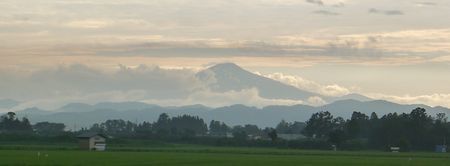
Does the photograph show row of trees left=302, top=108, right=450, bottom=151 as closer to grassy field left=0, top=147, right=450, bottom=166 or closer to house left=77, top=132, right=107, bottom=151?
house left=77, top=132, right=107, bottom=151

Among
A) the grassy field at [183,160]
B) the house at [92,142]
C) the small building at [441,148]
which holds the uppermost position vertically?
the house at [92,142]

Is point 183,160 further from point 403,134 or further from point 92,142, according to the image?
point 403,134

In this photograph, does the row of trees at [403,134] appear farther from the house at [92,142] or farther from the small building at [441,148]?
the house at [92,142]

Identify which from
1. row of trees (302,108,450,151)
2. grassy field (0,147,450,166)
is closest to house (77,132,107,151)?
grassy field (0,147,450,166)

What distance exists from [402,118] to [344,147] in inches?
559

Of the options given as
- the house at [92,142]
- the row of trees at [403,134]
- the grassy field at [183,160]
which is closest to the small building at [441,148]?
the row of trees at [403,134]

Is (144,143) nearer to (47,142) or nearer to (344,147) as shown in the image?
(47,142)

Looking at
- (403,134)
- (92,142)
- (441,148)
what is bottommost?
(441,148)

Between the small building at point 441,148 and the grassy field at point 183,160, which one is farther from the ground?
the small building at point 441,148

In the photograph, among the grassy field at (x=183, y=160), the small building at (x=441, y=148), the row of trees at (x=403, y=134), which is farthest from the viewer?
the row of trees at (x=403, y=134)

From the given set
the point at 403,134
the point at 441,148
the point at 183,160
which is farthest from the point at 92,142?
the point at 403,134

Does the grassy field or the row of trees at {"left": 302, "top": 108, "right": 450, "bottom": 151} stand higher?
the row of trees at {"left": 302, "top": 108, "right": 450, "bottom": 151}

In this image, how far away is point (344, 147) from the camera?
119562 mm

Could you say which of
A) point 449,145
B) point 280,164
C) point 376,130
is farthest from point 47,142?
point 280,164
